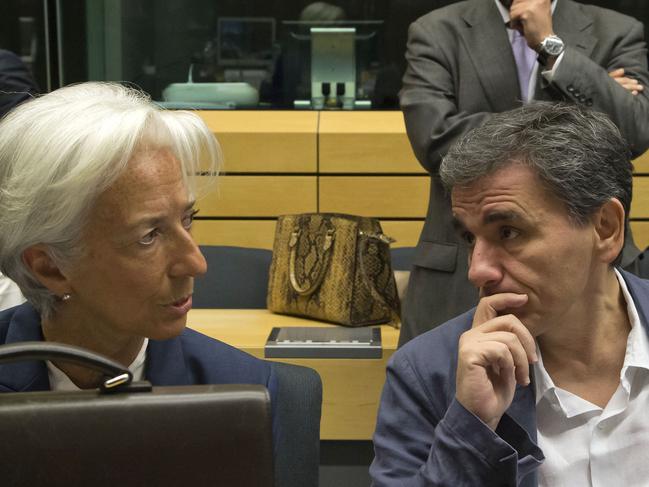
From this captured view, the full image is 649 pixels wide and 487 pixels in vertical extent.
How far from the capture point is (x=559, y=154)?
61.4 inches

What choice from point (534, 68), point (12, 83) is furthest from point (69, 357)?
point (12, 83)

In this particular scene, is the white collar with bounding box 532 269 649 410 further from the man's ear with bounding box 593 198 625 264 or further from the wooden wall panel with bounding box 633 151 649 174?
the wooden wall panel with bounding box 633 151 649 174

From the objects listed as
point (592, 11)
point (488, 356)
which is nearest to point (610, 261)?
point (488, 356)

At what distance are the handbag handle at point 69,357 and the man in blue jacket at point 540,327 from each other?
66cm

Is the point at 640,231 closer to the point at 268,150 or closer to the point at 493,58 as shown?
the point at 268,150

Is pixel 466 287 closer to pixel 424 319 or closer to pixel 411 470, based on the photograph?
pixel 424 319

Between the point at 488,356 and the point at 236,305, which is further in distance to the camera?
the point at 236,305

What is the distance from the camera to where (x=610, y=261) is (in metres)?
1.64

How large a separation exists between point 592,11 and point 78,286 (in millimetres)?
1971

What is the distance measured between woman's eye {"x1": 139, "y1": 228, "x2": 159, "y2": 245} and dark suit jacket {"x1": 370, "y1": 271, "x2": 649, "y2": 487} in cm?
42

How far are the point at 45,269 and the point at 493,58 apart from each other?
166 centimetres

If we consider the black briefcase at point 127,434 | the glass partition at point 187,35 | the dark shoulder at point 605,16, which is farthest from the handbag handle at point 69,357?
the glass partition at point 187,35

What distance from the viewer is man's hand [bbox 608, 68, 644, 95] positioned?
2.81 metres

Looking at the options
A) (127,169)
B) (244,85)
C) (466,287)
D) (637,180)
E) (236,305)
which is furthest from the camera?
(244,85)
